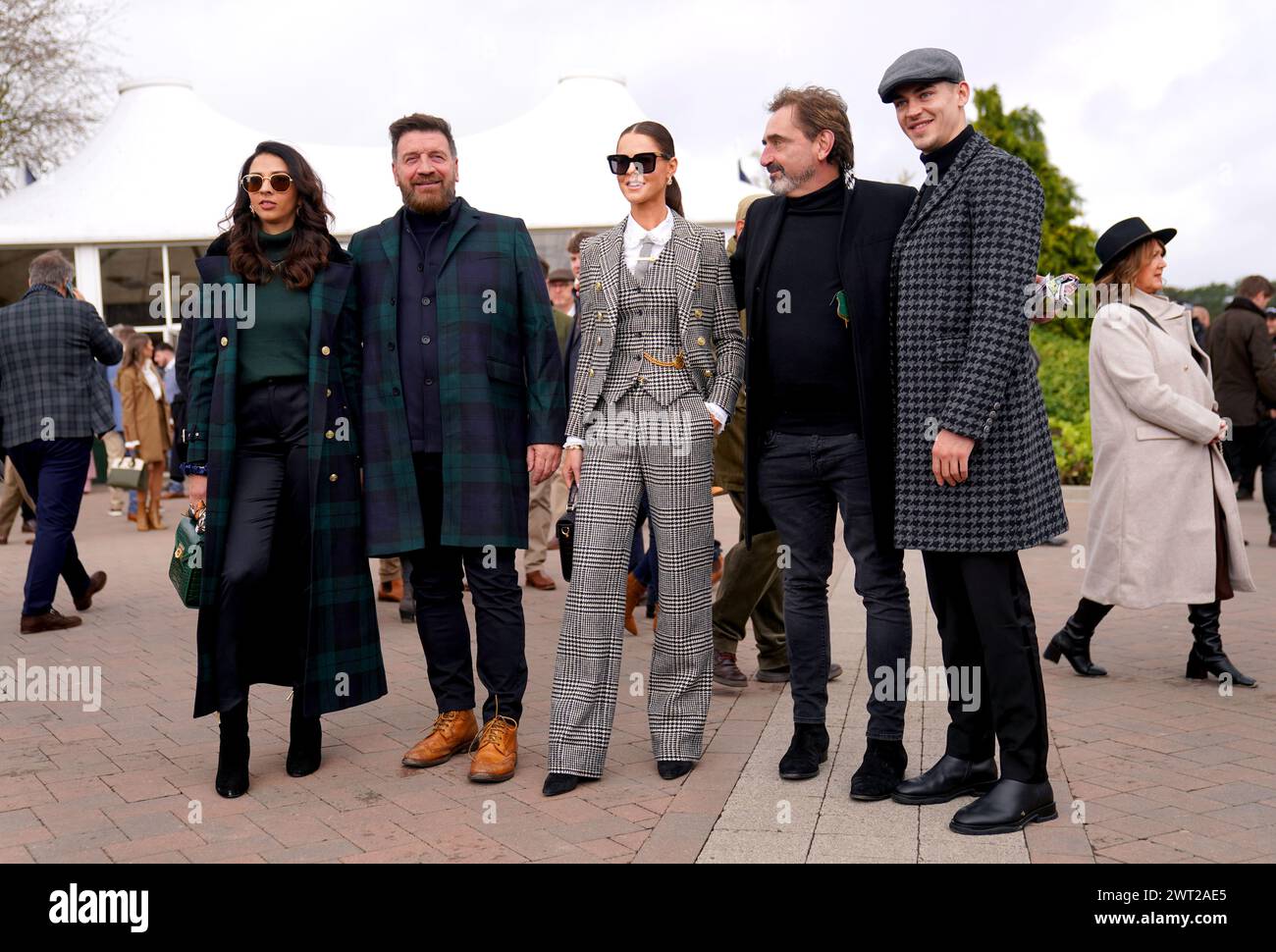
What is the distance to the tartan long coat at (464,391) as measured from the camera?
4715mm

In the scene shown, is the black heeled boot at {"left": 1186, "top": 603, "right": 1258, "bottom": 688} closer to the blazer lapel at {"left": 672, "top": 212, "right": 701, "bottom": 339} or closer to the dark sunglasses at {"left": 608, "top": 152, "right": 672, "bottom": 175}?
the blazer lapel at {"left": 672, "top": 212, "right": 701, "bottom": 339}

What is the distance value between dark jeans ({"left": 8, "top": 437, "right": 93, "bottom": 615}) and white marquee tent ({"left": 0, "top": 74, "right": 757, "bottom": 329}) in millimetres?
11714

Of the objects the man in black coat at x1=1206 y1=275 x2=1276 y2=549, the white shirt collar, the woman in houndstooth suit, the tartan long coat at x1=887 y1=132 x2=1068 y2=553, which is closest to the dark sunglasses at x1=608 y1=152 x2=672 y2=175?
the woman in houndstooth suit

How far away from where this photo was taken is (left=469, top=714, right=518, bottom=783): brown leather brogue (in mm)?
4562

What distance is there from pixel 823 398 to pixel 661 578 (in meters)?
0.85

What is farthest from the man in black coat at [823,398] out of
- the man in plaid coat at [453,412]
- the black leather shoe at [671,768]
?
the man in plaid coat at [453,412]

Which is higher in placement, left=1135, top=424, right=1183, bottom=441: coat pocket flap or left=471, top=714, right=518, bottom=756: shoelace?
left=1135, top=424, right=1183, bottom=441: coat pocket flap

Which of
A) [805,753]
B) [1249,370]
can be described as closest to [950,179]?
[805,753]

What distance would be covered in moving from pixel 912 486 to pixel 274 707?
122 inches

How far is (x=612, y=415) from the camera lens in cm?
466

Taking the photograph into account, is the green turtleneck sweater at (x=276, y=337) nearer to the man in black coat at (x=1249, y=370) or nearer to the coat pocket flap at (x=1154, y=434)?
the coat pocket flap at (x=1154, y=434)

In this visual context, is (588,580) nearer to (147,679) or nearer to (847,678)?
(847,678)

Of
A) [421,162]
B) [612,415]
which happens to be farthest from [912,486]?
[421,162]

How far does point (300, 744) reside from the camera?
15.7 feet
